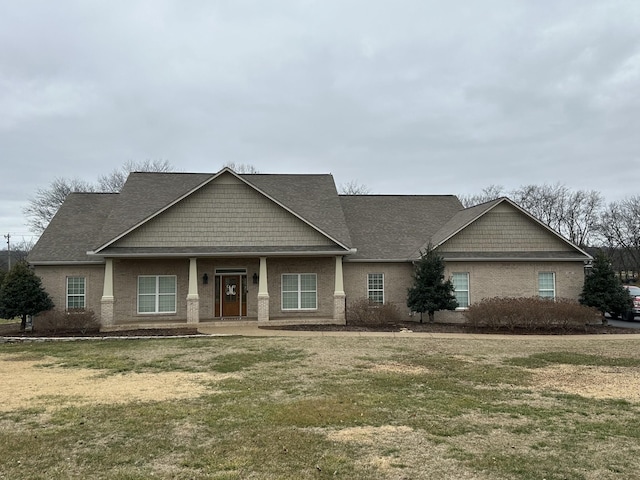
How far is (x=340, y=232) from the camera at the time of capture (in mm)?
23453

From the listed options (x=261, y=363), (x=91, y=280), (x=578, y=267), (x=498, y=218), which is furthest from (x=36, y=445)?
(x=578, y=267)

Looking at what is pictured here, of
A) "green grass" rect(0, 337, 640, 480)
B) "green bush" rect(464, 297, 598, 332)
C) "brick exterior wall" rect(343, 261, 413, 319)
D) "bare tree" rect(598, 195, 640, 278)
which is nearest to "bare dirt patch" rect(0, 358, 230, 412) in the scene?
"green grass" rect(0, 337, 640, 480)

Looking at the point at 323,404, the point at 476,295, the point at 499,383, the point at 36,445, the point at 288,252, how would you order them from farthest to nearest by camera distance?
1. the point at 476,295
2. the point at 288,252
3. the point at 499,383
4. the point at 323,404
5. the point at 36,445

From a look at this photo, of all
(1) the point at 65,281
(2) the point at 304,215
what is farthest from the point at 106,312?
(2) the point at 304,215

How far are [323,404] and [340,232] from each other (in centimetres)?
1535

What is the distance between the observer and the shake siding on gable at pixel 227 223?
21.5 metres

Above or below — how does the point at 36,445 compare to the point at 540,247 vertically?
below

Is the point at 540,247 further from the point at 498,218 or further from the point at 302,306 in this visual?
the point at 302,306

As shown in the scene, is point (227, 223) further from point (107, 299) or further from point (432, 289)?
point (432, 289)

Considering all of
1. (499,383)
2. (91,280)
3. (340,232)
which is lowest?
(499,383)

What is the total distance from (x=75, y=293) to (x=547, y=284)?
2074 centimetres

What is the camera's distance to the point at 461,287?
75.7 feet

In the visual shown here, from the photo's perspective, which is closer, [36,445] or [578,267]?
[36,445]

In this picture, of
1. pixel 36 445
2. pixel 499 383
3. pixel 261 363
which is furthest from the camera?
pixel 261 363
